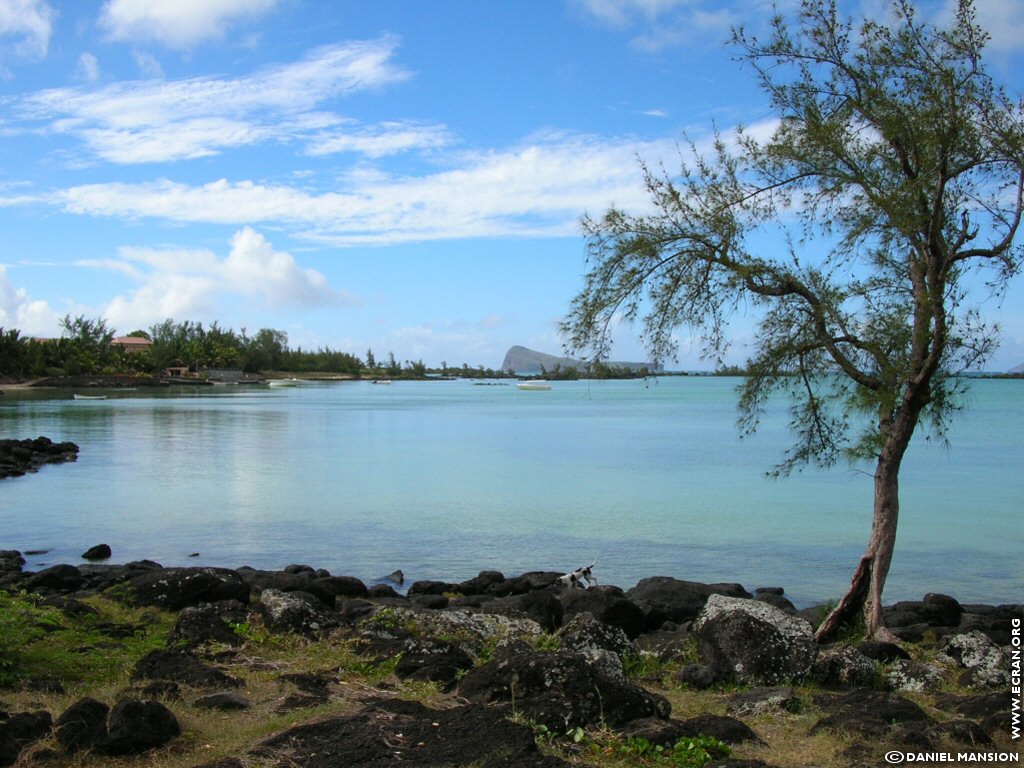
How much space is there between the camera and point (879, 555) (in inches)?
456

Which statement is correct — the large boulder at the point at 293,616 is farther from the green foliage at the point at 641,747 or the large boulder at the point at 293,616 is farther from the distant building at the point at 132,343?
the distant building at the point at 132,343

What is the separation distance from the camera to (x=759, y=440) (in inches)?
2317

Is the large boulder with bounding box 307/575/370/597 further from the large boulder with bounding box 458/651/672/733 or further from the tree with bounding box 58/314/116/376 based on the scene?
the tree with bounding box 58/314/116/376

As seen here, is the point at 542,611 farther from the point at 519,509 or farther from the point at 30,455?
the point at 30,455

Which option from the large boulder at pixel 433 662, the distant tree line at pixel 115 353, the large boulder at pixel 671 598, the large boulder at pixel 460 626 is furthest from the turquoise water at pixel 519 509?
the distant tree line at pixel 115 353

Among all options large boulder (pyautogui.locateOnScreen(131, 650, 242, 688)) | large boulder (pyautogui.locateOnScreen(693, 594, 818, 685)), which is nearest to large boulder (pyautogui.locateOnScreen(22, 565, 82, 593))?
large boulder (pyautogui.locateOnScreen(131, 650, 242, 688))

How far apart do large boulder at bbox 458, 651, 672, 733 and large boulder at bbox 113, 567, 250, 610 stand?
18.3 feet

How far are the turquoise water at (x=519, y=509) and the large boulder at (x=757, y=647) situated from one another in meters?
4.50

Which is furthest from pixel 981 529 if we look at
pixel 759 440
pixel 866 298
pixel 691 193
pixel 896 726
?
pixel 759 440

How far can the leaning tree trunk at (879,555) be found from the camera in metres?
11.4

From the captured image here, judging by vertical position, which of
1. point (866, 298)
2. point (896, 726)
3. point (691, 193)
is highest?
point (691, 193)

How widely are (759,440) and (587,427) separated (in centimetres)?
1555

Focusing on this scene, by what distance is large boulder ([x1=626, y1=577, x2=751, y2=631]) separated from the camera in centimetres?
1413

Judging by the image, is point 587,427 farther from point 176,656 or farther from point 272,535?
point 176,656
